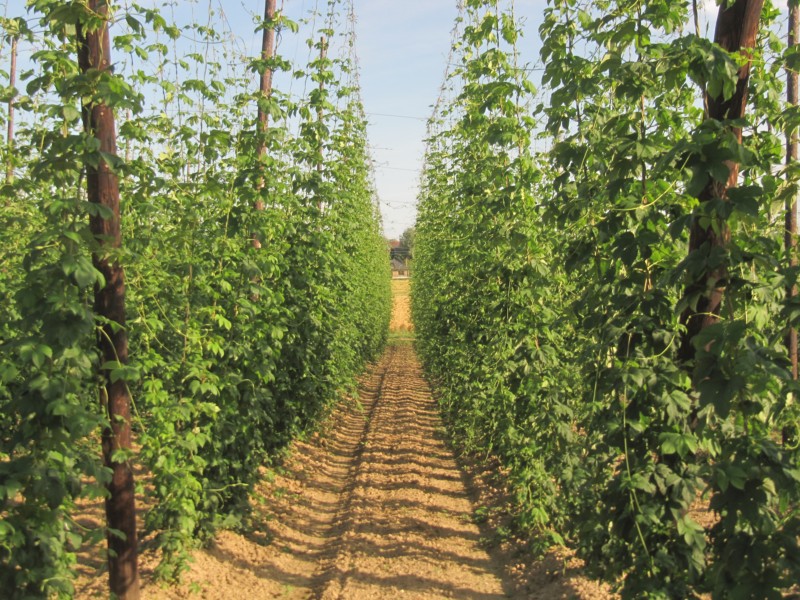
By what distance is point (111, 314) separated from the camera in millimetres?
3416

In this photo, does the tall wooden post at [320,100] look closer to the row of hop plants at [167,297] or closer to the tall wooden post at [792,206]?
the row of hop plants at [167,297]

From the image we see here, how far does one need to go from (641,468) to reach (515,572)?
3075 mm

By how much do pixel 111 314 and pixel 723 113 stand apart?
2.98 m

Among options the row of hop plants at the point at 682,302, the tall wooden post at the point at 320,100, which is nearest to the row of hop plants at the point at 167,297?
the tall wooden post at the point at 320,100

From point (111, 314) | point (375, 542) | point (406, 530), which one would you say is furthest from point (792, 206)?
point (406, 530)

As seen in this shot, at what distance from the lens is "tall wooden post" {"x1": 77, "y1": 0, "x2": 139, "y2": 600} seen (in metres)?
3.30

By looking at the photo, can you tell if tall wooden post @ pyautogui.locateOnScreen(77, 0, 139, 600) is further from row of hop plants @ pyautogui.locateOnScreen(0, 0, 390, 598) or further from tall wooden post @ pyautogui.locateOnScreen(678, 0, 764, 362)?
tall wooden post @ pyautogui.locateOnScreen(678, 0, 764, 362)

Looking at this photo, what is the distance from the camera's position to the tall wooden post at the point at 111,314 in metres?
3.30

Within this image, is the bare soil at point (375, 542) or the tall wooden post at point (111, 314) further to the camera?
the bare soil at point (375, 542)

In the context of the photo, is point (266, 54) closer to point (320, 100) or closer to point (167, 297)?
point (320, 100)

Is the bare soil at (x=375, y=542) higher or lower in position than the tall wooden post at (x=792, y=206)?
lower

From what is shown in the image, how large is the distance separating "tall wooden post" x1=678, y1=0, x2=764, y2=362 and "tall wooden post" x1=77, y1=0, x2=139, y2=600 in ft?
8.61

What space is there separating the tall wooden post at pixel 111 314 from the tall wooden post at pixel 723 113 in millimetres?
2625

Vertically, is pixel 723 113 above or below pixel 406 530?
above
